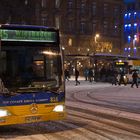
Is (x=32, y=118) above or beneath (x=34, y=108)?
beneath

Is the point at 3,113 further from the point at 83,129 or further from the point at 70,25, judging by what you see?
the point at 70,25

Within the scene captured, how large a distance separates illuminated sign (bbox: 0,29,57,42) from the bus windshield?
0.25 m

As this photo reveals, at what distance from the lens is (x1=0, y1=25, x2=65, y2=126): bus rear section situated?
1242cm

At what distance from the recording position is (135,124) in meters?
14.8

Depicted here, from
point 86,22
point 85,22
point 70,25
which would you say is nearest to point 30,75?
point 70,25

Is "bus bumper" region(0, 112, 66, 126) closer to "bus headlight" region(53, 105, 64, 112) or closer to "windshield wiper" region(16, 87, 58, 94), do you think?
"bus headlight" region(53, 105, 64, 112)

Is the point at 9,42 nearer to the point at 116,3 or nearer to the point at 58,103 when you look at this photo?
the point at 58,103

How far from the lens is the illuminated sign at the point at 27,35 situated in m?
12.7

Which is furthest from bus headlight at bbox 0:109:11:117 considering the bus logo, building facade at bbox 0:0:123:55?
building facade at bbox 0:0:123:55

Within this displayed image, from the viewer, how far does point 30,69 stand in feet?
41.8

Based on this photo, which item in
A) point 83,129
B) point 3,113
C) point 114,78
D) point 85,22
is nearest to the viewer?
point 3,113

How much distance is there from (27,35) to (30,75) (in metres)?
1.09

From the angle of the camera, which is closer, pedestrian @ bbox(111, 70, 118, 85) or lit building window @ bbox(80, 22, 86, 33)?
pedestrian @ bbox(111, 70, 118, 85)

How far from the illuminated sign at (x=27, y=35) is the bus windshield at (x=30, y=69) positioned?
0.25 metres
